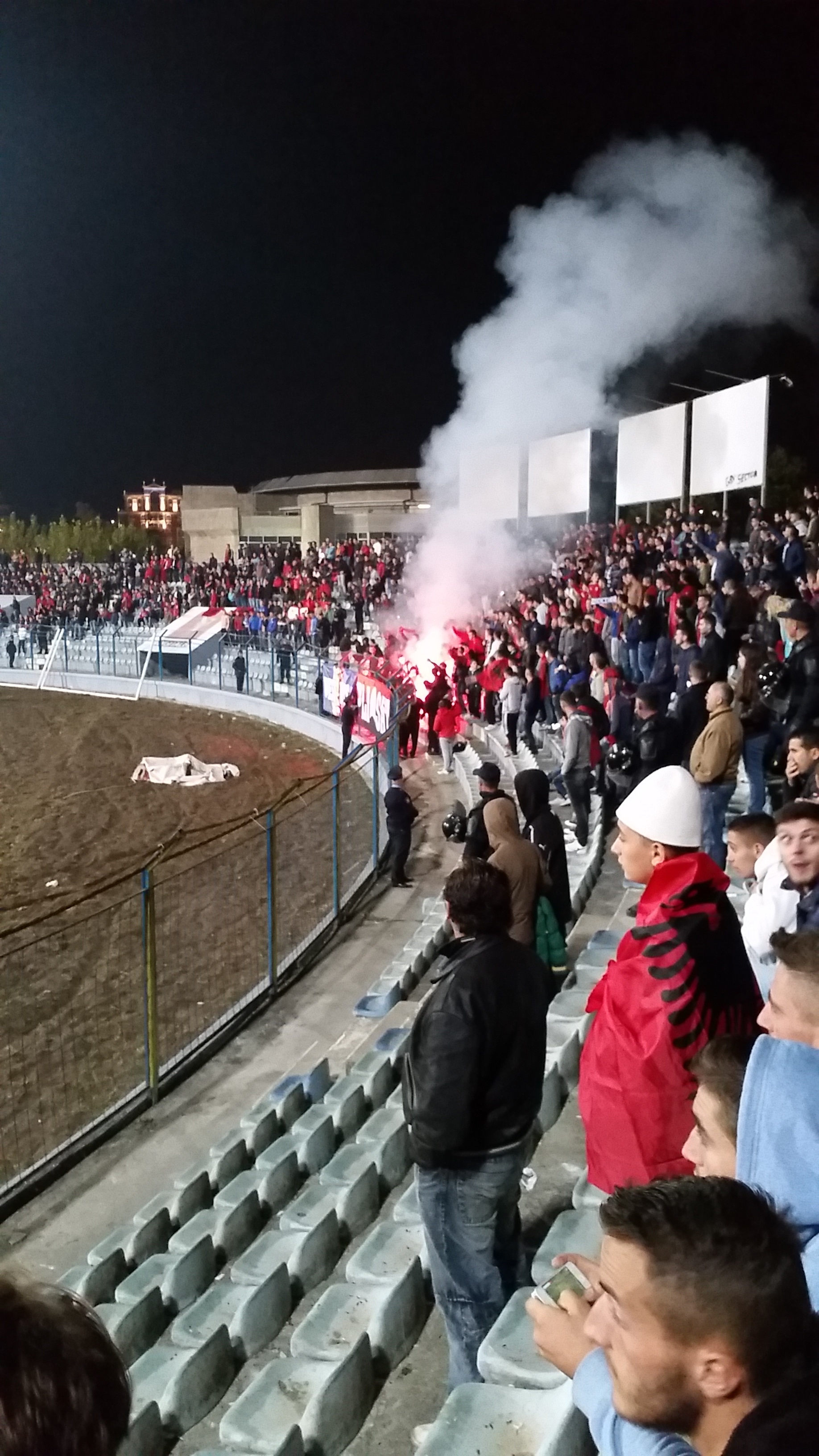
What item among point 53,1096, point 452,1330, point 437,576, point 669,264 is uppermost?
point 669,264

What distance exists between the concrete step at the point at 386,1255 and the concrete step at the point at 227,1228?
2.37ft

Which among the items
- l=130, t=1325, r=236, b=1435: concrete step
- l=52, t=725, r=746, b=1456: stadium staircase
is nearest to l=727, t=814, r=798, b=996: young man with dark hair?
l=52, t=725, r=746, b=1456: stadium staircase

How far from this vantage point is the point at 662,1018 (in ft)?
10.0

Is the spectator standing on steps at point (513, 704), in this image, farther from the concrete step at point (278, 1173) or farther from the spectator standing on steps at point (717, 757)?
the concrete step at point (278, 1173)

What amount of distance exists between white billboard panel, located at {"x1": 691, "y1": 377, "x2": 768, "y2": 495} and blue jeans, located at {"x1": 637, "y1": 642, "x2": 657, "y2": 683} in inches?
436

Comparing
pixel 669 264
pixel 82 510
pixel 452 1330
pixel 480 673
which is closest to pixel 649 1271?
pixel 452 1330

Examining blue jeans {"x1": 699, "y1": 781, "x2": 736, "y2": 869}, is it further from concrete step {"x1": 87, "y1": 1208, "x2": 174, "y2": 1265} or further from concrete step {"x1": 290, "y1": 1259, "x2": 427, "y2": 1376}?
concrete step {"x1": 290, "y1": 1259, "x2": 427, "y2": 1376}

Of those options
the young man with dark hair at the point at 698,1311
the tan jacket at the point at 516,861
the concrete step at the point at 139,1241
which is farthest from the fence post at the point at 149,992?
the young man with dark hair at the point at 698,1311

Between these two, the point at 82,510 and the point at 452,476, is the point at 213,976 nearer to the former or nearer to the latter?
the point at 452,476

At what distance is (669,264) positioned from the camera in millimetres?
20734

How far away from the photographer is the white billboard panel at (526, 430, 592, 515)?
96.5 ft

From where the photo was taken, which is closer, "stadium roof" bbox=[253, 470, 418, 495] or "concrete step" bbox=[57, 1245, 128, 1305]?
"concrete step" bbox=[57, 1245, 128, 1305]

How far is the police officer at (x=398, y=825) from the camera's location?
11805mm

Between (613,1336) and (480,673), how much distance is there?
57.1 feet
